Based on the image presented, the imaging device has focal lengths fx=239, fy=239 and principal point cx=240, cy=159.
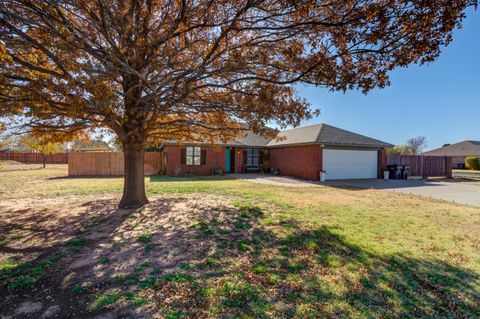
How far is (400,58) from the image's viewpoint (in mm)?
3910

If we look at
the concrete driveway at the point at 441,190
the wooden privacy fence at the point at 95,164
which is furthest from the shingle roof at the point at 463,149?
the wooden privacy fence at the point at 95,164

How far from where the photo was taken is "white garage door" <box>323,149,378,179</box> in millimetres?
15981

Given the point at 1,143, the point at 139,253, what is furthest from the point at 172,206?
the point at 1,143

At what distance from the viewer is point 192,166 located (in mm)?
18750

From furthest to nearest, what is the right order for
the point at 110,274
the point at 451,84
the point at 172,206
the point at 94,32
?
the point at 451,84
the point at 172,206
the point at 94,32
the point at 110,274

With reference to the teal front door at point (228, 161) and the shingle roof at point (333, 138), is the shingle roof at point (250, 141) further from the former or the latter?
the shingle roof at point (333, 138)

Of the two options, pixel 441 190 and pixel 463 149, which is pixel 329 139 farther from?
pixel 463 149

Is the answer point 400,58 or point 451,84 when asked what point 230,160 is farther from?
point 400,58

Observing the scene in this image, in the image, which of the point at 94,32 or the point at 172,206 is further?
the point at 172,206

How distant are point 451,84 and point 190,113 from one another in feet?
52.8

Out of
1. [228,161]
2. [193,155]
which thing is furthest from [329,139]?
[193,155]

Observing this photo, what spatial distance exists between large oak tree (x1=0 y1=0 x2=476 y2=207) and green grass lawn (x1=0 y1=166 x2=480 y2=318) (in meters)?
2.60

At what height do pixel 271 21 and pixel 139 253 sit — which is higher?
pixel 271 21

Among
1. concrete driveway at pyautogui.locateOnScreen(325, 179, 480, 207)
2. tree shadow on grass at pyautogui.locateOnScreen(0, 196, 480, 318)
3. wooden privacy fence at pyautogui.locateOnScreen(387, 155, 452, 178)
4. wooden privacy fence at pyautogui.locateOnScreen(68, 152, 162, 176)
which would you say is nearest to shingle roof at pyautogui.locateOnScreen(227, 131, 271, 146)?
wooden privacy fence at pyautogui.locateOnScreen(68, 152, 162, 176)
